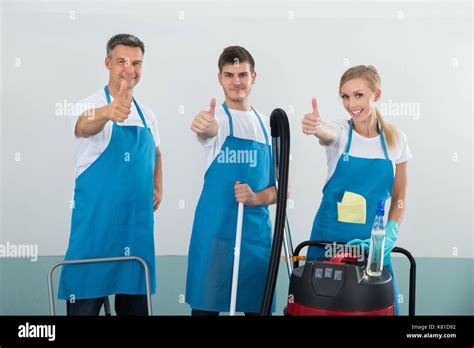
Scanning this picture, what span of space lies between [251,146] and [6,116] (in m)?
1.08

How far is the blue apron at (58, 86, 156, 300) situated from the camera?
2.42 m

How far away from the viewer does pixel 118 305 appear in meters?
2.49

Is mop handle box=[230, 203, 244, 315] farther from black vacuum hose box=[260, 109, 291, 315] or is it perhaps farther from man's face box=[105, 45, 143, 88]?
man's face box=[105, 45, 143, 88]

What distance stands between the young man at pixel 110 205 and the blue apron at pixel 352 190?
2.47ft

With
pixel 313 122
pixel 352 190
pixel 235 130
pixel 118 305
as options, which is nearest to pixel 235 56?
pixel 235 130

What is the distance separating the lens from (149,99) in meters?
2.60

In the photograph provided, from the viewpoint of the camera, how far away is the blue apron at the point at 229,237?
2535mm

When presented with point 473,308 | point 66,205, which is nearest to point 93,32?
point 66,205

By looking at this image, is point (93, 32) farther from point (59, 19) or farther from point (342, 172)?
point (342, 172)

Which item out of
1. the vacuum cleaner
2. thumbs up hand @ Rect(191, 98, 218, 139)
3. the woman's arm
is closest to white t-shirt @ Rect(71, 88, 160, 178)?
thumbs up hand @ Rect(191, 98, 218, 139)

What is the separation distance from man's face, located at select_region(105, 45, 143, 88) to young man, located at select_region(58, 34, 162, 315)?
2.5 inches

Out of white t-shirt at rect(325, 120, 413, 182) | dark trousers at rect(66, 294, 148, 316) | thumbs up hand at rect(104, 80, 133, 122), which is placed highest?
thumbs up hand at rect(104, 80, 133, 122)

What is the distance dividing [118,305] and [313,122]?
3.81 feet

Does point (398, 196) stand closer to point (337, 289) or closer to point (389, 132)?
point (389, 132)
